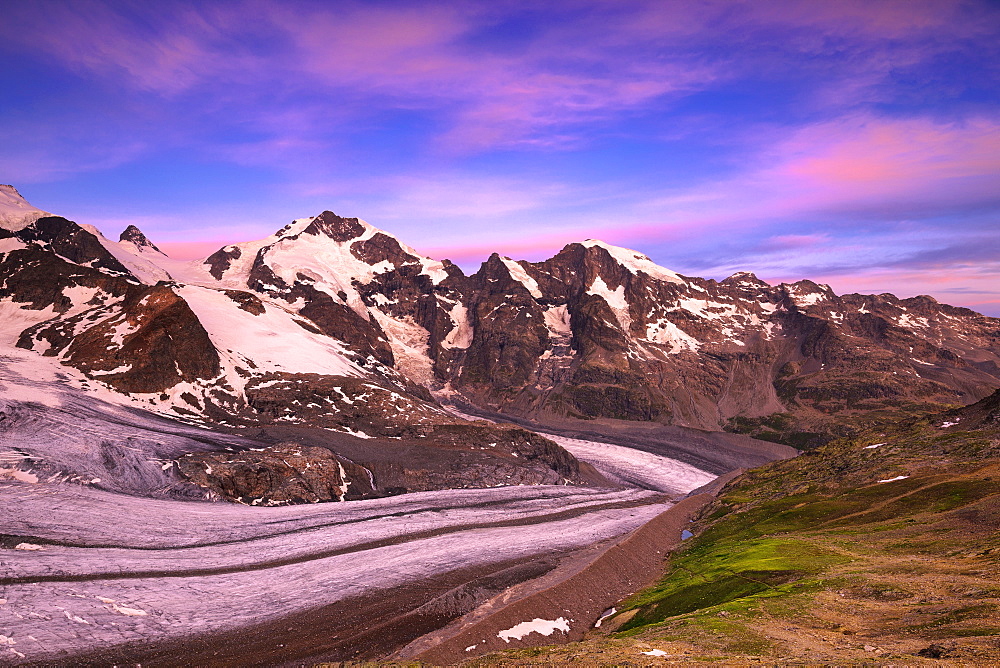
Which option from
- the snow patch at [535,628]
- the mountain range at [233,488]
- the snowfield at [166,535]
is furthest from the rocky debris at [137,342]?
the snow patch at [535,628]

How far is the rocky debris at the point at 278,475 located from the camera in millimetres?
117812

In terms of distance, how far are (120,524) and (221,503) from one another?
25.3m

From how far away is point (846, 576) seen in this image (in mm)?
47312

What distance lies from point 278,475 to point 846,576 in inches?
4244

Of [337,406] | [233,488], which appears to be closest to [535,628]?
[233,488]

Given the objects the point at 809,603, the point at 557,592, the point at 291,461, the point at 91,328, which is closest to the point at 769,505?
the point at 557,592

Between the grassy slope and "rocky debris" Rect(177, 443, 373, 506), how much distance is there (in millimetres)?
75846

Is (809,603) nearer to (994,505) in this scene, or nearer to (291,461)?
(994,505)

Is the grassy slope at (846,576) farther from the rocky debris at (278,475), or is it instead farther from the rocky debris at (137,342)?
the rocky debris at (137,342)

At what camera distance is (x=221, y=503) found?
113m

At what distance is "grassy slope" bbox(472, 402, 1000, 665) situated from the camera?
33531mm

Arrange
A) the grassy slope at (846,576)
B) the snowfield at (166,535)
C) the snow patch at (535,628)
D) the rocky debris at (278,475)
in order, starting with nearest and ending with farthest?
the grassy slope at (846,576)
the snow patch at (535,628)
the snowfield at (166,535)
the rocky debris at (278,475)

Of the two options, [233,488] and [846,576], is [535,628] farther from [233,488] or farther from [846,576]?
[233,488]

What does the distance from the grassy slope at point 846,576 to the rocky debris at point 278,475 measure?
75846 mm
